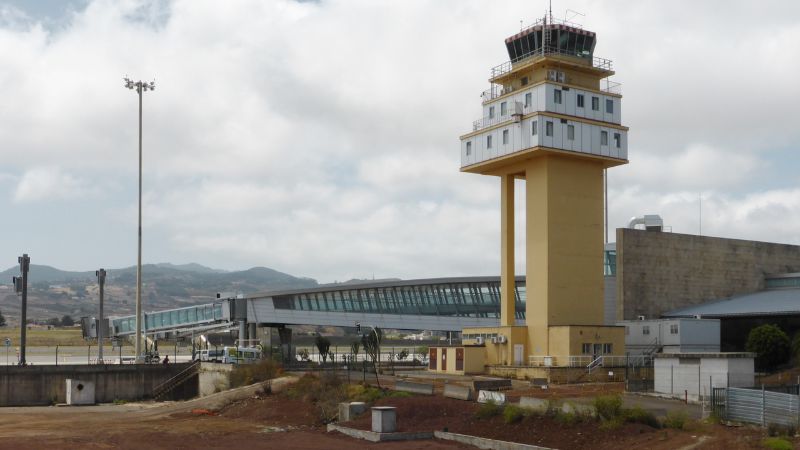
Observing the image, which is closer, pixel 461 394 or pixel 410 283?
pixel 461 394

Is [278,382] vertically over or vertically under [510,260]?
under

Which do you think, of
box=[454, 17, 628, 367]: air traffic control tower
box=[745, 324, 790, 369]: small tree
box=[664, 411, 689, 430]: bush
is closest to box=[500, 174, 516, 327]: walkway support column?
box=[454, 17, 628, 367]: air traffic control tower

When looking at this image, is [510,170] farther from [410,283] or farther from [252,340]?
[252,340]

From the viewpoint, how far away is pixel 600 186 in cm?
6788

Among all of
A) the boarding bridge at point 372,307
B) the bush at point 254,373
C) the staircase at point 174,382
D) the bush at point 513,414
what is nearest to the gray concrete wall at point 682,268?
the boarding bridge at point 372,307

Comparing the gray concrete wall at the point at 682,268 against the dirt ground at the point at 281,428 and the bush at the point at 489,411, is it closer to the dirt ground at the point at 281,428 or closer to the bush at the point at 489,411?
the dirt ground at the point at 281,428

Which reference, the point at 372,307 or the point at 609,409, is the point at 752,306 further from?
the point at 609,409

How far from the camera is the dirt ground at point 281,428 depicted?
111ft

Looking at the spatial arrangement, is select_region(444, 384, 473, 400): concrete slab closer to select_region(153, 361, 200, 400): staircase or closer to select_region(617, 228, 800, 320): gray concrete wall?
select_region(153, 361, 200, 400): staircase

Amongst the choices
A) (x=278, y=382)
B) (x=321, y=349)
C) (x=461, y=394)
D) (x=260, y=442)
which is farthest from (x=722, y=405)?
(x=321, y=349)

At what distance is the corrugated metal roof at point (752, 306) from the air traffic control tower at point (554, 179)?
33.2ft

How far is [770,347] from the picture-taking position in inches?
2421

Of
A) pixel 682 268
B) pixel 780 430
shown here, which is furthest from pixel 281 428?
pixel 682 268

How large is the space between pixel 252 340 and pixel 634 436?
5129 centimetres
